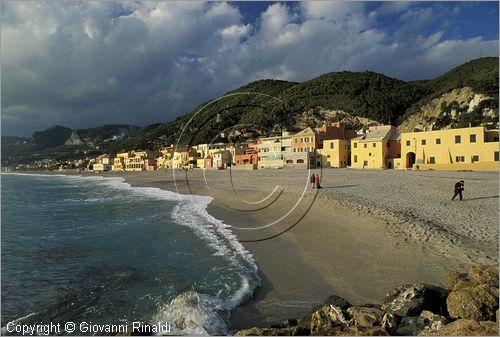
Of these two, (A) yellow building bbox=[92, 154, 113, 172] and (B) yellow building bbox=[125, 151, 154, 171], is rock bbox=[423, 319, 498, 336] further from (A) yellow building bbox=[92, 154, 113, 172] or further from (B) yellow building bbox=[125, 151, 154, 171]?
(A) yellow building bbox=[92, 154, 113, 172]

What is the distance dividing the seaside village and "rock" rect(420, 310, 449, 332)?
1028 inches

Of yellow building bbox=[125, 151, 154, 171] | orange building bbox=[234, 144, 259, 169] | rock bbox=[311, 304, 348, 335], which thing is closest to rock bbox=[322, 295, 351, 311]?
rock bbox=[311, 304, 348, 335]

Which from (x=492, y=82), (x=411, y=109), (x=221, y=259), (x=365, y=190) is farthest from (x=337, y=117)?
(x=221, y=259)

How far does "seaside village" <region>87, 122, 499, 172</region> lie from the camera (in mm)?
40375

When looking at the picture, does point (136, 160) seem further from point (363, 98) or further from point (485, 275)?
point (485, 275)

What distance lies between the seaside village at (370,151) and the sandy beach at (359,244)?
45.5ft

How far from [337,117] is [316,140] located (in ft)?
183

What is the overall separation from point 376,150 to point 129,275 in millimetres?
46807

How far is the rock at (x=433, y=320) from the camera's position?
5.75 meters

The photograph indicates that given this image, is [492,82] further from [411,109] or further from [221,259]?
[221,259]

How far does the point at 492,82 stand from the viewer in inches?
3346

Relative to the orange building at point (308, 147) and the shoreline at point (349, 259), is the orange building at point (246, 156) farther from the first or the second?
the shoreline at point (349, 259)

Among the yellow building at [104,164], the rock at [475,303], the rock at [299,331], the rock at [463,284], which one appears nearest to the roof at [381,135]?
the rock at [463,284]

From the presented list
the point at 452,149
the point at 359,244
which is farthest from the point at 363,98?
the point at 359,244
